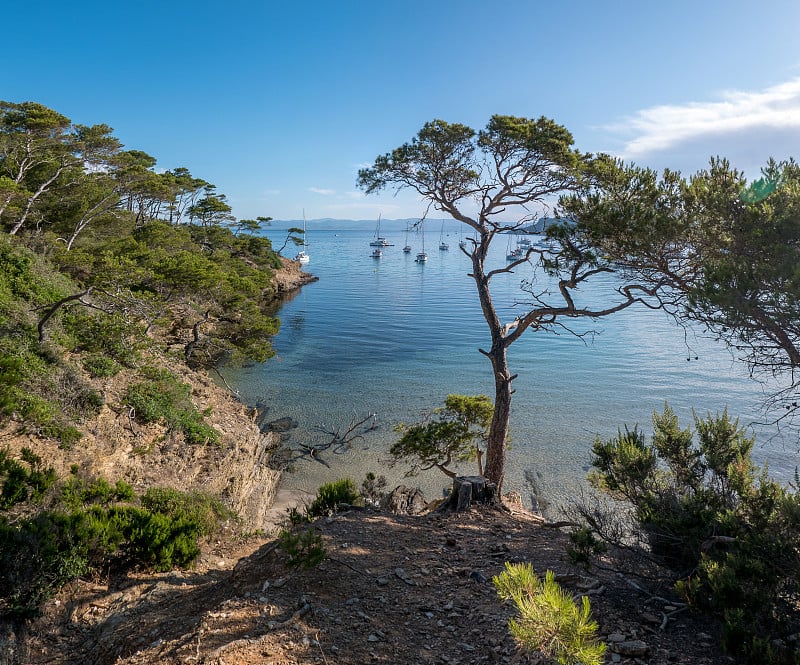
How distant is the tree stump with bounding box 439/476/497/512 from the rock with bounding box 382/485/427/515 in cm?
180

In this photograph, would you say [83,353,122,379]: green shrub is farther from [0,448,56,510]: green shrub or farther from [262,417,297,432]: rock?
[262,417,297,432]: rock

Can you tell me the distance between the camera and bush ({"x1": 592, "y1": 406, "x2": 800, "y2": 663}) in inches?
140

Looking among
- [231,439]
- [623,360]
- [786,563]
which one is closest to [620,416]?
[623,360]

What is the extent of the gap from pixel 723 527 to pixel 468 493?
3911 mm

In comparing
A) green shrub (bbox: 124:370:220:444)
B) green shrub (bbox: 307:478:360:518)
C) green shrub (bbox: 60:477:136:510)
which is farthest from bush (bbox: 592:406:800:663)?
green shrub (bbox: 124:370:220:444)

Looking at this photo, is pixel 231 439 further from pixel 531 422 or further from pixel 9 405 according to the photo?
pixel 531 422

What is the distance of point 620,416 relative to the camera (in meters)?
21.0

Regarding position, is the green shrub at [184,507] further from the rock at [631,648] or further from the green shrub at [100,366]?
the green shrub at [100,366]

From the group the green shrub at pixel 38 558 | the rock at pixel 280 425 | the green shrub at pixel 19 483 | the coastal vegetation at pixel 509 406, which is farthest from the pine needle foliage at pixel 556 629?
the rock at pixel 280 425

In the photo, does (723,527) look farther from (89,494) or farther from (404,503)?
(89,494)

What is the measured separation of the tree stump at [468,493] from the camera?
7746mm

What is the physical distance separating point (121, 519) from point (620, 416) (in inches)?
801

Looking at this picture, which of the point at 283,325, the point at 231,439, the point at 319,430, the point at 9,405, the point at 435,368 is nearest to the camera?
the point at 9,405

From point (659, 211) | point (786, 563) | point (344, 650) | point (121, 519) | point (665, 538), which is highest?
point (659, 211)
